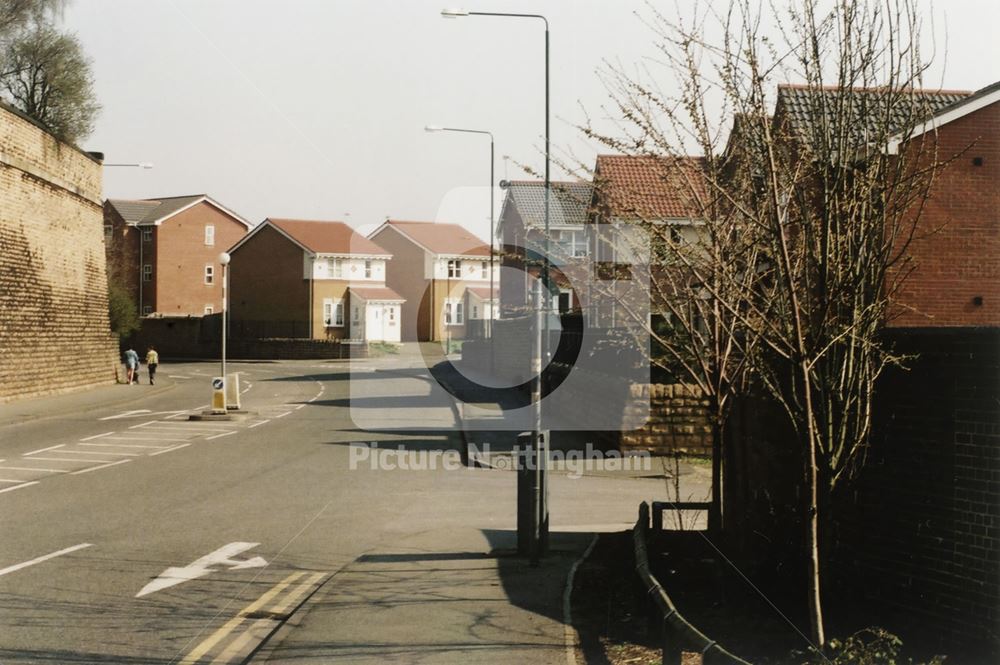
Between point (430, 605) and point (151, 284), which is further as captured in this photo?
point (151, 284)

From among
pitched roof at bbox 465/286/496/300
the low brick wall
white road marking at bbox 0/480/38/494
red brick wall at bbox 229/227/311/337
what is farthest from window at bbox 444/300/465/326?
white road marking at bbox 0/480/38/494

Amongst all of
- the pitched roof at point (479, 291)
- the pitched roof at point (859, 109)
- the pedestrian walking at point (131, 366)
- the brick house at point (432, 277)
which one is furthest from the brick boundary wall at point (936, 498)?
the brick house at point (432, 277)

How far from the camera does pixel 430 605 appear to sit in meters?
8.14

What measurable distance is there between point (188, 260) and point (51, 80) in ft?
135

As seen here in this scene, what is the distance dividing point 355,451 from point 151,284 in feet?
213

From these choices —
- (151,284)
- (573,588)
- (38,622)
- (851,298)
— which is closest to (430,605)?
(573,588)

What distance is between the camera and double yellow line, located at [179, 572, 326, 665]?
270 inches

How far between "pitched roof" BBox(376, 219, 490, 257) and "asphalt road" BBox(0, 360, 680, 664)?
57.0 meters

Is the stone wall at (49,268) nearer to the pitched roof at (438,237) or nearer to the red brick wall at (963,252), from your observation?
the red brick wall at (963,252)

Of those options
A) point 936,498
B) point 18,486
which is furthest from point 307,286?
point 936,498

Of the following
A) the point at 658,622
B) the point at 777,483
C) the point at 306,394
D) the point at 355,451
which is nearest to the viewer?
the point at 658,622

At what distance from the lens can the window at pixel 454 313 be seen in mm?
84812

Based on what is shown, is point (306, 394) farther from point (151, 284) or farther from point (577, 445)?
point (151, 284)

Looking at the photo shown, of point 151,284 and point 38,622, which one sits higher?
point 151,284
